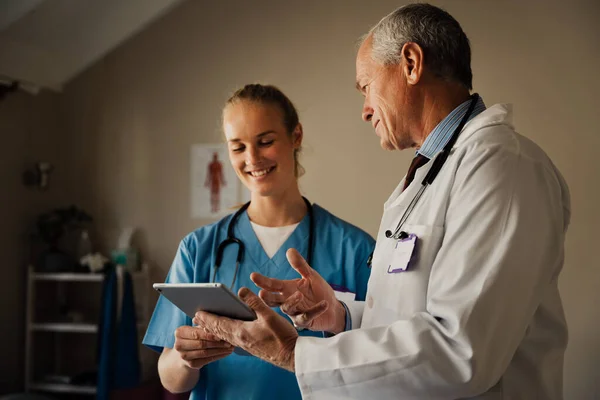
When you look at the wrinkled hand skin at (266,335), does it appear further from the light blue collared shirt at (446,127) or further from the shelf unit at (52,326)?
the shelf unit at (52,326)

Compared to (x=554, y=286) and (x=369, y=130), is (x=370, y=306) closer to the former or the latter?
(x=554, y=286)

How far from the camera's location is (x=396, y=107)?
1.18 m

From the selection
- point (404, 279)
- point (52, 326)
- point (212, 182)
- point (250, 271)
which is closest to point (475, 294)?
point (404, 279)

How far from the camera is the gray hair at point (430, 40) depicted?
3.70 ft

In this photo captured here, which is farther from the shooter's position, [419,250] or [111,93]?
[111,93]

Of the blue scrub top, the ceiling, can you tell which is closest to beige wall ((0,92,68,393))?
the ceiling

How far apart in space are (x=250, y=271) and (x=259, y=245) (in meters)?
0.08

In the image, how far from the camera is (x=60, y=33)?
398 cm

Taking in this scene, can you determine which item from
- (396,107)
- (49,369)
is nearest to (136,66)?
(49,369)

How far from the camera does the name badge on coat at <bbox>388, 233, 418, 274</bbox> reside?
1.06 m

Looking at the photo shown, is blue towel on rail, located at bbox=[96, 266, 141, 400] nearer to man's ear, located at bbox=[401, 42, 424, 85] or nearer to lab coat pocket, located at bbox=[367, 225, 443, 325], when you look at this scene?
lab coat pocket, located at bbox=[367, 225, 443, 325]

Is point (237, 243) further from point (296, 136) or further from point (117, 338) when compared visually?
point (117, 338)

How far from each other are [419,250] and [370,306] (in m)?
0.22

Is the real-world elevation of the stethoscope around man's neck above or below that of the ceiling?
below
